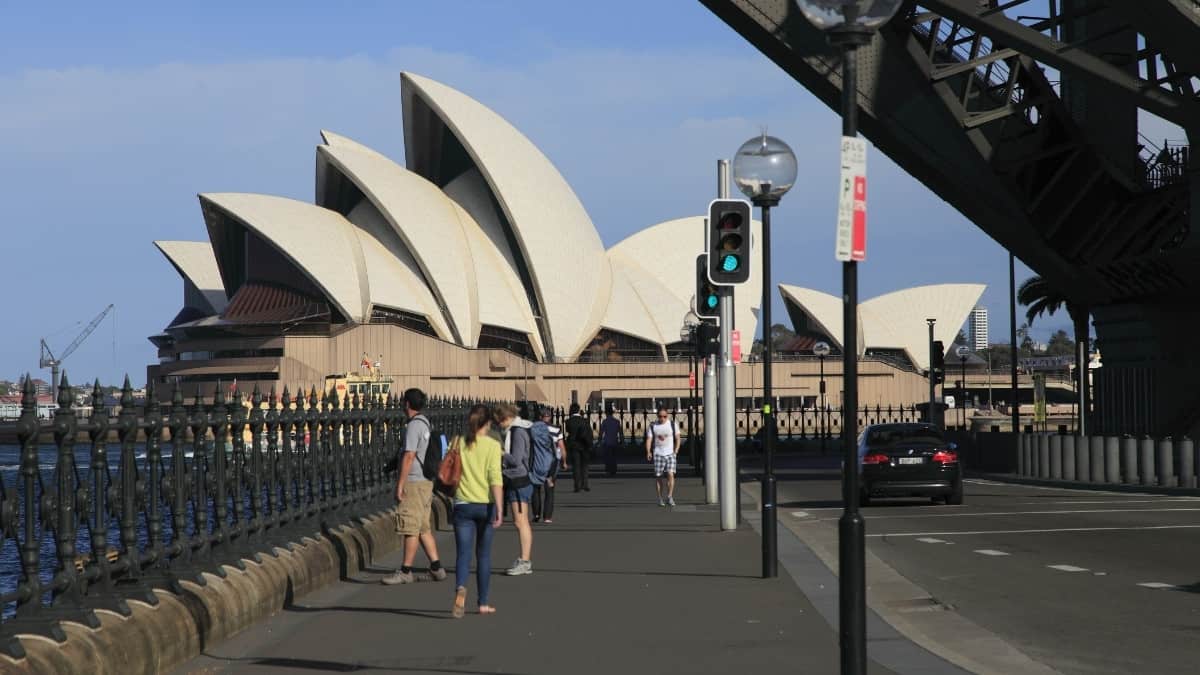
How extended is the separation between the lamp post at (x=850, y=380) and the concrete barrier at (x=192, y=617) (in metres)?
3.59

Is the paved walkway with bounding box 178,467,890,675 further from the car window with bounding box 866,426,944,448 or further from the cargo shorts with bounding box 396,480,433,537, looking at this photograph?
the car window with bounding box 866,426,944,448

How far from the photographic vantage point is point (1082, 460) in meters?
33.3

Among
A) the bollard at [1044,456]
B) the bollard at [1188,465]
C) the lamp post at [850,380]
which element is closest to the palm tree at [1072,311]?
the bollard at [1044,456]

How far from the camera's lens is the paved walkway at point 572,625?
9578 millimetres

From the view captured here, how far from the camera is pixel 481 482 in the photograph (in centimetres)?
1267

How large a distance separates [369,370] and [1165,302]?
201 ft

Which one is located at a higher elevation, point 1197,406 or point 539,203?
point 539,203

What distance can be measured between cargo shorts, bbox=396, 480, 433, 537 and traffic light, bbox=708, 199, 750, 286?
11.9 ft

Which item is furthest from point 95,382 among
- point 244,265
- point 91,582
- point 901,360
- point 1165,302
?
point 901,360

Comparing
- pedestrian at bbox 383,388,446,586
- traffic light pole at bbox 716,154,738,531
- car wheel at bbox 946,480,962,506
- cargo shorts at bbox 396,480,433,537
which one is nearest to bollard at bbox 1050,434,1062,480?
car wheel at bbox 946,480,962,506

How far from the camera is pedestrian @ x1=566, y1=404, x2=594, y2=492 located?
32188 mm

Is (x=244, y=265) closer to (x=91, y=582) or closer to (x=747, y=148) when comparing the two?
(x=747, y=148)

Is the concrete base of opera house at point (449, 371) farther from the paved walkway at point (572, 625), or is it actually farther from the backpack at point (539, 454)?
the paved walkway at point (572, 625)

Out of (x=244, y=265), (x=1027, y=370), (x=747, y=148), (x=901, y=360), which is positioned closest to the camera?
(x=747, y=148)
